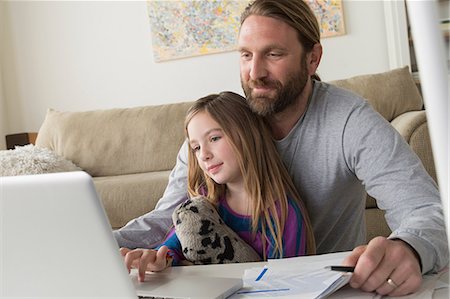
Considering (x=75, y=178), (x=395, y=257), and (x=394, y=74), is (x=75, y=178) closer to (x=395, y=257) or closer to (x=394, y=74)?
(x=395, y=257)

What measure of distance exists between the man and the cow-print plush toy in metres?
0.20

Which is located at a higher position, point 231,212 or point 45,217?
point 45,217

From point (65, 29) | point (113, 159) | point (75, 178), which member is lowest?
point (113, 159)

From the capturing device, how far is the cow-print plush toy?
1.30m

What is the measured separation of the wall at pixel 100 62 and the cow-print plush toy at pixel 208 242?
325 centimetres

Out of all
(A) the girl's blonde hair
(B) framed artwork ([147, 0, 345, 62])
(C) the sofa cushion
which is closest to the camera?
(A) the girl's blonde hair

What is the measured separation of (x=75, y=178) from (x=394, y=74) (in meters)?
3.05

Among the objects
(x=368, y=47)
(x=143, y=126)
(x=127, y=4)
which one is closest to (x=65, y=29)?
(x=127, y=4)

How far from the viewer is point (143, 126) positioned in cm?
377

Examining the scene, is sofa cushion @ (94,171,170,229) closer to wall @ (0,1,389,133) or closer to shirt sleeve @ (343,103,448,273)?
wall @ (0,1,389,133)

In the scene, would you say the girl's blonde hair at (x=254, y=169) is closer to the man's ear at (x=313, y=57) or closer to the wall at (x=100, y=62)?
the man's ear at (x=313, y=57)

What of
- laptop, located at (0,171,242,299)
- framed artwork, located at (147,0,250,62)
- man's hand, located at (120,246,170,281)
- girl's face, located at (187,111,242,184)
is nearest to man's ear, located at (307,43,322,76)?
girl's face, located at (187,111,242,184)

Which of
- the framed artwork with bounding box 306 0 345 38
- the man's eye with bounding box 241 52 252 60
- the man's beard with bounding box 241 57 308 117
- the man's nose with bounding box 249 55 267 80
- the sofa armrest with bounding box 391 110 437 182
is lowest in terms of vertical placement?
the sofa armrest with bounding box 391 110 437 182

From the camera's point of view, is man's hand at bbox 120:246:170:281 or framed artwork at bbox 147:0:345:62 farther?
framed artwork at bbox 147:0:345:62
